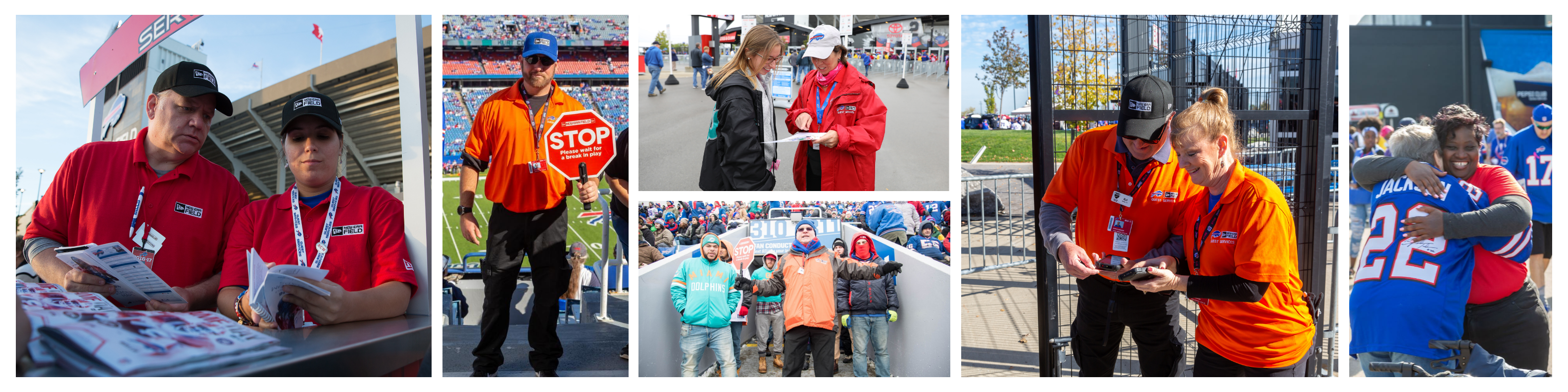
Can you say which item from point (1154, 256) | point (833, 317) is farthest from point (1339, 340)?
point (833, 317)

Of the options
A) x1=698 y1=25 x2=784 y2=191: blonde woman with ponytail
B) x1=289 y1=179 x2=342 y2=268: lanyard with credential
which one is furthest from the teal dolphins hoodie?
x1=289 y1=179 x2=342 y2=268: lanyard with credential

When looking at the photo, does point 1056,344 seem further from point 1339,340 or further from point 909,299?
point 1339,340

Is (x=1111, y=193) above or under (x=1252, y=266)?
above

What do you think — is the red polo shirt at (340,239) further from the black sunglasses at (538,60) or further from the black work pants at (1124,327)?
the black work pants at (1124,327)

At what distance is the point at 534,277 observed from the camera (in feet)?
9.81

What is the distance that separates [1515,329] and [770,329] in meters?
3.09

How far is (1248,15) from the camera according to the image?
2.96 meters

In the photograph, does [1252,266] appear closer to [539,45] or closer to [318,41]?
[539,45]

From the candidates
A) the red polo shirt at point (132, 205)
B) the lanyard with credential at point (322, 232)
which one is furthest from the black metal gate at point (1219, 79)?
the red polo shirt at point (132, 205)

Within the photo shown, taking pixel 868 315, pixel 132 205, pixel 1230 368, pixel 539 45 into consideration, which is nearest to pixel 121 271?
pixel 132 205

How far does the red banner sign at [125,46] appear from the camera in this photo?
115 inches

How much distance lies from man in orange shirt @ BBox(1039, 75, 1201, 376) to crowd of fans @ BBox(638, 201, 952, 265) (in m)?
0.44

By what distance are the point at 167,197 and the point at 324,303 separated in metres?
0.90

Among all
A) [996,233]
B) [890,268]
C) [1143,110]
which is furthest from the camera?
[996,233]
